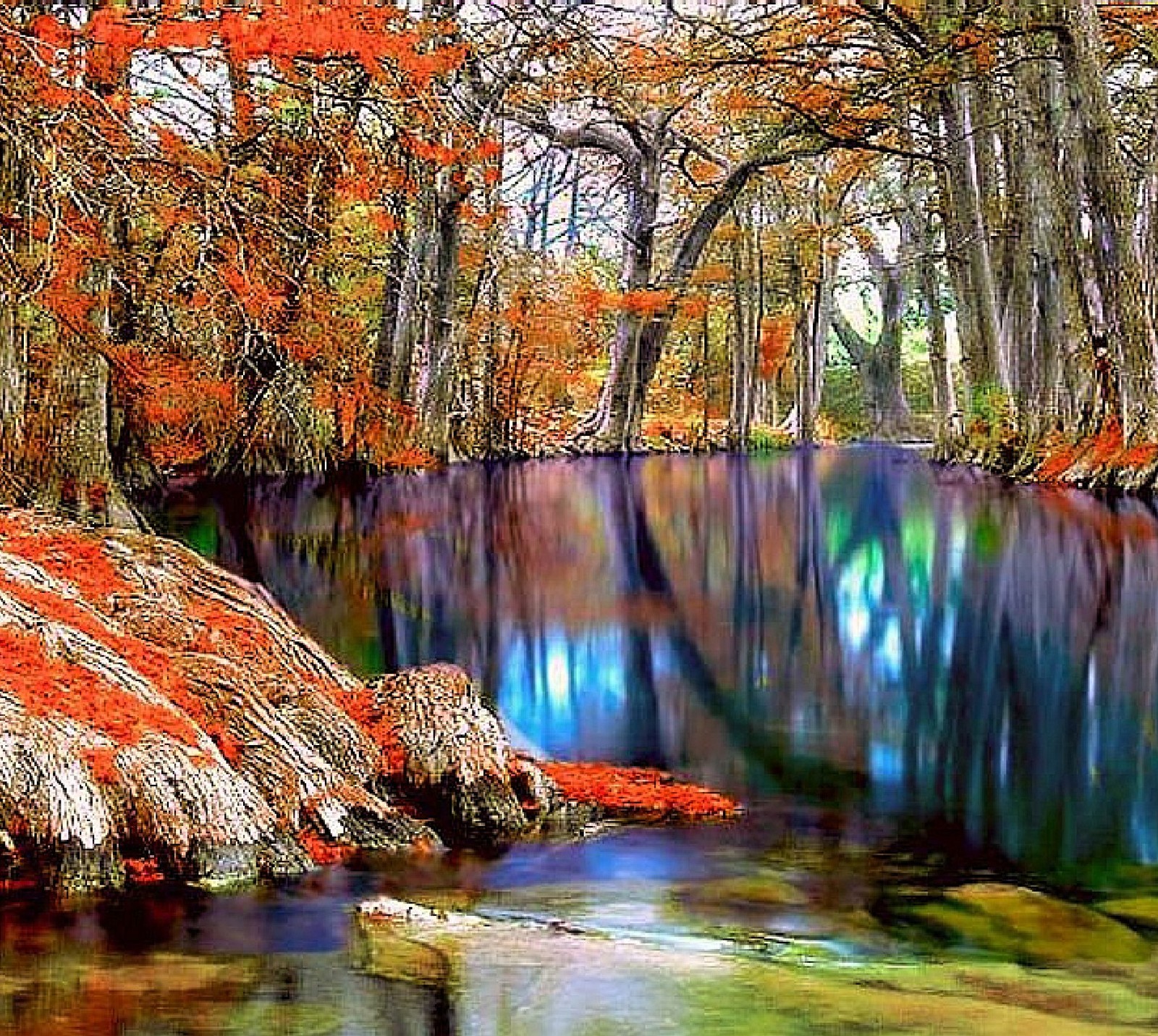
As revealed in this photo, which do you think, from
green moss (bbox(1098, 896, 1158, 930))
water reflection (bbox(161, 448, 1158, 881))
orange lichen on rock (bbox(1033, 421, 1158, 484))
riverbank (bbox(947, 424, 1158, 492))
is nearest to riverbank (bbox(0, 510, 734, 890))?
water reflection (bbox(161, 448, 1158, 881))

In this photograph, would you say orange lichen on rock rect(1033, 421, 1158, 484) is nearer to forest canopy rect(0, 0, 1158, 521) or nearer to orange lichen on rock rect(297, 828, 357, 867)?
forest canopy rect(0, 0, 1158, 521)

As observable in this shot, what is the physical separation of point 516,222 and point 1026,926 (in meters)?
33.2

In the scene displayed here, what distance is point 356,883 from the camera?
4676 mm

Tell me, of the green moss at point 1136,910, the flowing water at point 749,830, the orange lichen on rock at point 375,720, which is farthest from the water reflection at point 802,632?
the orange lichen on rock at point 375,720

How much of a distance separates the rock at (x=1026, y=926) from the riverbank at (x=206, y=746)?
132 cm

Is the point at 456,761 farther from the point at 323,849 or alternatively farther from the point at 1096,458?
the point at 1096,458

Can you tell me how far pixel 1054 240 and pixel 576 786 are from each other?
55.6ft

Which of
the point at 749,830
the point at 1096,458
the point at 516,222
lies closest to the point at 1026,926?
the point at 749,830

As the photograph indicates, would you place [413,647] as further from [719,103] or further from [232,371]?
[719,103]

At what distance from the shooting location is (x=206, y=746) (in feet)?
16.0

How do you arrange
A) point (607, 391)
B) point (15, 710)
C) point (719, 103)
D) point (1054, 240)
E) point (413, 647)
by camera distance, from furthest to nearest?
point (607, 391)
point (719, 103)
point (1054, 240)
point (413, 647)
point (15, 710)

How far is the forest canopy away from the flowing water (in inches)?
96.1

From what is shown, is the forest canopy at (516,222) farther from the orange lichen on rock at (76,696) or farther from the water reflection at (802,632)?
the orange lichen on rock at (76,696)

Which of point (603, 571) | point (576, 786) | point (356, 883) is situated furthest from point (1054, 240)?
point (356, 883)
